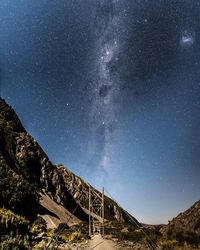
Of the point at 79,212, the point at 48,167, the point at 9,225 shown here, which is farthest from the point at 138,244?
the point at 79,212

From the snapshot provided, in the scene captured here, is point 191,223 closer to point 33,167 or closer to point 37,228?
point 37,228

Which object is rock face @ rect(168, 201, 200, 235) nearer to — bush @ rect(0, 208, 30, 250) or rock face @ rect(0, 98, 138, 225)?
bush @ rect(0, 208, 30, 250)

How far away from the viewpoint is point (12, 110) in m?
68.4

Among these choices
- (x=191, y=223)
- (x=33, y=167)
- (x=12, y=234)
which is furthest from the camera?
(x=33, y=167)

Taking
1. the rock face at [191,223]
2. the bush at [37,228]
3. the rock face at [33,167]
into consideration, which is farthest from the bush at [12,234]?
the rock face at [33,167]

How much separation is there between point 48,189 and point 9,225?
49235 mm

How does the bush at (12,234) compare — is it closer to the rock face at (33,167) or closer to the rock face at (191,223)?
the rock face at (191,223)

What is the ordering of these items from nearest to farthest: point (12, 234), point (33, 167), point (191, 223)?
point (12, 234)
point (191, 223)
point (33, 167)

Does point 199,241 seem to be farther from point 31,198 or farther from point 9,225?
point 31,198

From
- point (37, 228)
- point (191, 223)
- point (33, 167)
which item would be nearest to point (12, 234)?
point (37, 228)

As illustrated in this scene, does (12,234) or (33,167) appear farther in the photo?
(33,167)

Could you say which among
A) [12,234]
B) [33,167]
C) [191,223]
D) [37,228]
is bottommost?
[12,234]

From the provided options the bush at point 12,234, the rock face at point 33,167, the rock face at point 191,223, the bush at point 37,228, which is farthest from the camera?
the rock face at point 33,167

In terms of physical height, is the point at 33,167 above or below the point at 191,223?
above
